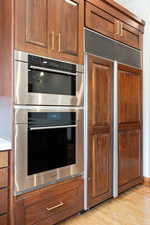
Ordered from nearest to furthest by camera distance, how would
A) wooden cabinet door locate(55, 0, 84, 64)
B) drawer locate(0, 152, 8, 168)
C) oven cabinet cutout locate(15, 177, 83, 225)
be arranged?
drawer locate(0, 152, 8, 168) → oven cabinet cutout locate(15, 177, 83, 225) → wooden cabinet door locate(55, 0, 84, 64)

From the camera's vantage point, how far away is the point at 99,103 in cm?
244

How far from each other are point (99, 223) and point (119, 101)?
1481 mm

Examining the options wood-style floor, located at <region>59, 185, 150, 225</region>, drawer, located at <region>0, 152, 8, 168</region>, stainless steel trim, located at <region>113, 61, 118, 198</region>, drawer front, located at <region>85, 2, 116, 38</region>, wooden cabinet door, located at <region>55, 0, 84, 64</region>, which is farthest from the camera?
stainless steel trim, located at <region>113, 61, 118, 198</region>

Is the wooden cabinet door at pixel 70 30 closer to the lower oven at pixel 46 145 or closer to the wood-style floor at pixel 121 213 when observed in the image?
the lower oven at pixel 46 145

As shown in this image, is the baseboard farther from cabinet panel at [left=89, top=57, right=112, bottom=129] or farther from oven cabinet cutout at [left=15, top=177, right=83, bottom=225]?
oven cabinet cutout at [left=15, top=177, right=83, bottom=225]

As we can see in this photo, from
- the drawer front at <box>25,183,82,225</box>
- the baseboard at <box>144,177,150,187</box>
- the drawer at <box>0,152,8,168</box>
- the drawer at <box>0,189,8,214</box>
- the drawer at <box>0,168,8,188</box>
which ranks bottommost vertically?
the baseboard at <box>144,177,150,187</box>

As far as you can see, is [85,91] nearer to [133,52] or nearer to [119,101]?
[119,101]

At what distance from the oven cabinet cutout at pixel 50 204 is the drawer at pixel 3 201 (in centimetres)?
9

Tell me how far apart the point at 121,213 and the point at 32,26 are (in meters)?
2.18

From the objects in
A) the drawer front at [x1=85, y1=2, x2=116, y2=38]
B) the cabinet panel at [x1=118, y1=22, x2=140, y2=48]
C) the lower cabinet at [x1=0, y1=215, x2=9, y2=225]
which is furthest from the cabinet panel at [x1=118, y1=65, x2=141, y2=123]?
the lower cabinet at [x1=0, y1=215, x2=9, y2=225]

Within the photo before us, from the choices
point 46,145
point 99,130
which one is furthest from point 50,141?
point 99,130

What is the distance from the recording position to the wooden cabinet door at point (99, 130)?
233 cm

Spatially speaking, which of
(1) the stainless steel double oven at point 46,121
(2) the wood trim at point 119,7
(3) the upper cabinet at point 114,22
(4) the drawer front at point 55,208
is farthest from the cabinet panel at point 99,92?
(4) the drawer front at point 55,208

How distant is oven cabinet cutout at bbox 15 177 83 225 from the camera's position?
174cm
